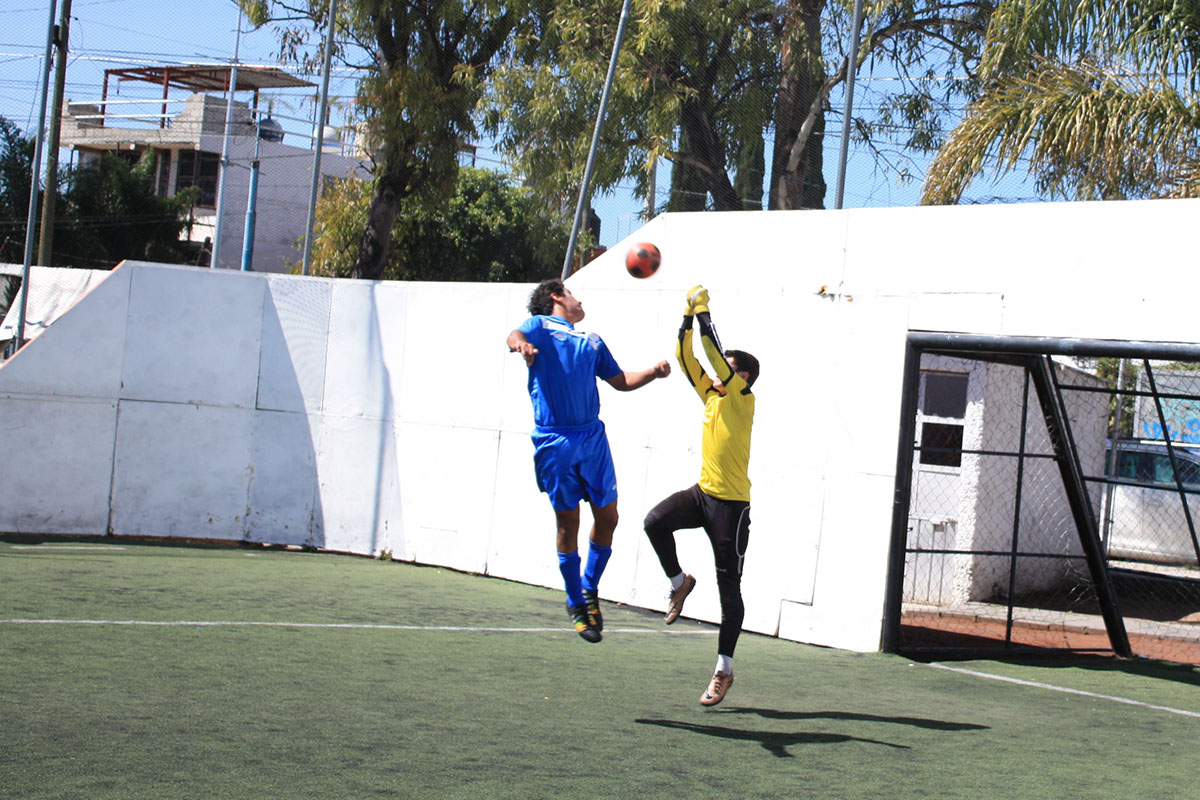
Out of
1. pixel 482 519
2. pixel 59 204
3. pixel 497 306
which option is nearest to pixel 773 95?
pixel 497 306

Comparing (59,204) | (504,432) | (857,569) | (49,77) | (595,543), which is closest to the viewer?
(595,543)

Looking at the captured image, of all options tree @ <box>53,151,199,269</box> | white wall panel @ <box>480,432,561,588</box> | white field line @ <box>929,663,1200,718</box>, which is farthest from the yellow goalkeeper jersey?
tree @ <box>53,151,199,269</box>

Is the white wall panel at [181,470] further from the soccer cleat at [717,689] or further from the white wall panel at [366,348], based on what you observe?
the soccer cleat at [717,689]

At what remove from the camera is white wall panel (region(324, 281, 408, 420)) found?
1202cm

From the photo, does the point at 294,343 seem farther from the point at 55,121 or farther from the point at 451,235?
the point at 451,235

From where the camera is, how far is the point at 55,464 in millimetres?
11945

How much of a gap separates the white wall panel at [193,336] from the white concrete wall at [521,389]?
0.02 metres

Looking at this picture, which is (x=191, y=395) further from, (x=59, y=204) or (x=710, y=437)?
(x=59, y=204)

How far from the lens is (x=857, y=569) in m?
8.81

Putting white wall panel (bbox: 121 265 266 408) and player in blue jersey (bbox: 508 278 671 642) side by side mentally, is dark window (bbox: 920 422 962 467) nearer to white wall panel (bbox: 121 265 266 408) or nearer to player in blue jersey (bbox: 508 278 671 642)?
white wall panel (bbox: 121 265 266 408)

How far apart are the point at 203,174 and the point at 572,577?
39.6 metres

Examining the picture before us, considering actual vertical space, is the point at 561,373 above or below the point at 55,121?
below

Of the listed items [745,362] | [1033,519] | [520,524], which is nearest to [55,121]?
[520,524]

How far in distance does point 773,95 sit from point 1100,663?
899 centimetres
